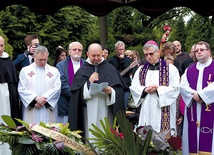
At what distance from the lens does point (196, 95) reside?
298 inches

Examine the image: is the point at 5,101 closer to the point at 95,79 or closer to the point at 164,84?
the point at 95,79

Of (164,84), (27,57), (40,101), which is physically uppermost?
(27,57)

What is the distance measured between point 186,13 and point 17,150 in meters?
27.0

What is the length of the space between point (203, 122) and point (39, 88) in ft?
8.94

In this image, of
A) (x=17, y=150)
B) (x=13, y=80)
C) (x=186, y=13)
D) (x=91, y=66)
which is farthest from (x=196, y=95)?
(x=186, y=13)

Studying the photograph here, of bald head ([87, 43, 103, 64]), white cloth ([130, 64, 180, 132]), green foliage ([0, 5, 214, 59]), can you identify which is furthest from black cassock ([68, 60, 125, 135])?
green foliage ([0, 5, 214, 59])

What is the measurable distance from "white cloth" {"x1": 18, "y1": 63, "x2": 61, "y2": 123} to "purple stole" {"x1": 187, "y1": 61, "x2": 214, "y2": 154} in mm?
2200

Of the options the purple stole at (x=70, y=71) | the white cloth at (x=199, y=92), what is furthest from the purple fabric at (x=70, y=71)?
the white cloth at (x=199, y=92)

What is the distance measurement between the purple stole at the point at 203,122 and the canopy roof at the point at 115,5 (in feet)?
3.90

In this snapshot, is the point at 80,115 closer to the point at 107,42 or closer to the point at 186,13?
the point at 107,42

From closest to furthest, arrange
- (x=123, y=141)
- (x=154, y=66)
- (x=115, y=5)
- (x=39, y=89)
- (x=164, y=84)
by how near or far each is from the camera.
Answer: (x=123, y=141), (x=164, y=84), (x=154, y=66), (x=39, y=89), (x=115, y=5)

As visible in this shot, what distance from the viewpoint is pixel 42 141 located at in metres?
5.05

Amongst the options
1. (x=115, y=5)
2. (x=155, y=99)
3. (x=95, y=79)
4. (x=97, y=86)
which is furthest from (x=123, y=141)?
(x=115, y=5)

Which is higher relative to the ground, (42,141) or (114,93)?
(114,93)
